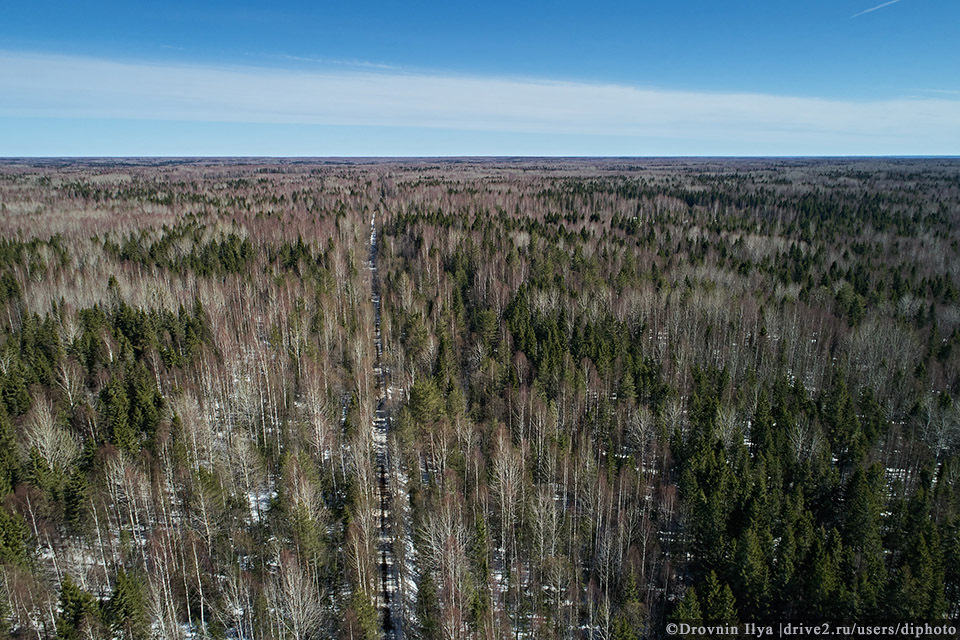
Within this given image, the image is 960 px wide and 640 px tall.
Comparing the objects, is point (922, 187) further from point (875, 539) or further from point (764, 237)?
point (875, 539)

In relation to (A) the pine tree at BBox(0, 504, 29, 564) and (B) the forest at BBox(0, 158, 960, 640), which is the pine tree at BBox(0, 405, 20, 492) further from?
(A) the pine tree at BBox(0, 504, 29, 564)

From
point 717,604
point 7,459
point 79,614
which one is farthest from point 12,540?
point 717,604

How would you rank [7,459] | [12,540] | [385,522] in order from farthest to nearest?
[385,522] < [7,459] < [12,540]

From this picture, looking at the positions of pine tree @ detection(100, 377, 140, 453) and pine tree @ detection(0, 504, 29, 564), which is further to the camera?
pine tree @ detection(100, 377, 140, 453)

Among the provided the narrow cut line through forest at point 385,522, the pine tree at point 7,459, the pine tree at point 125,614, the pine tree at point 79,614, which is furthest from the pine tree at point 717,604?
the pine tree at point 7,459

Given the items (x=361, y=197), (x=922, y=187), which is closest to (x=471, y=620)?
(x=361, y=197)

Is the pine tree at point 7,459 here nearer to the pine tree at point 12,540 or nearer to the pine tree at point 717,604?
the pine tree at point 12,540

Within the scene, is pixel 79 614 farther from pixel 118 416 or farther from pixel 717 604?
pixel 717 604

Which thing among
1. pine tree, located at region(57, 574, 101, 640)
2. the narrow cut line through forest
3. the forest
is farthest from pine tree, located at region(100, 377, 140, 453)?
the narrow cut line through forest
